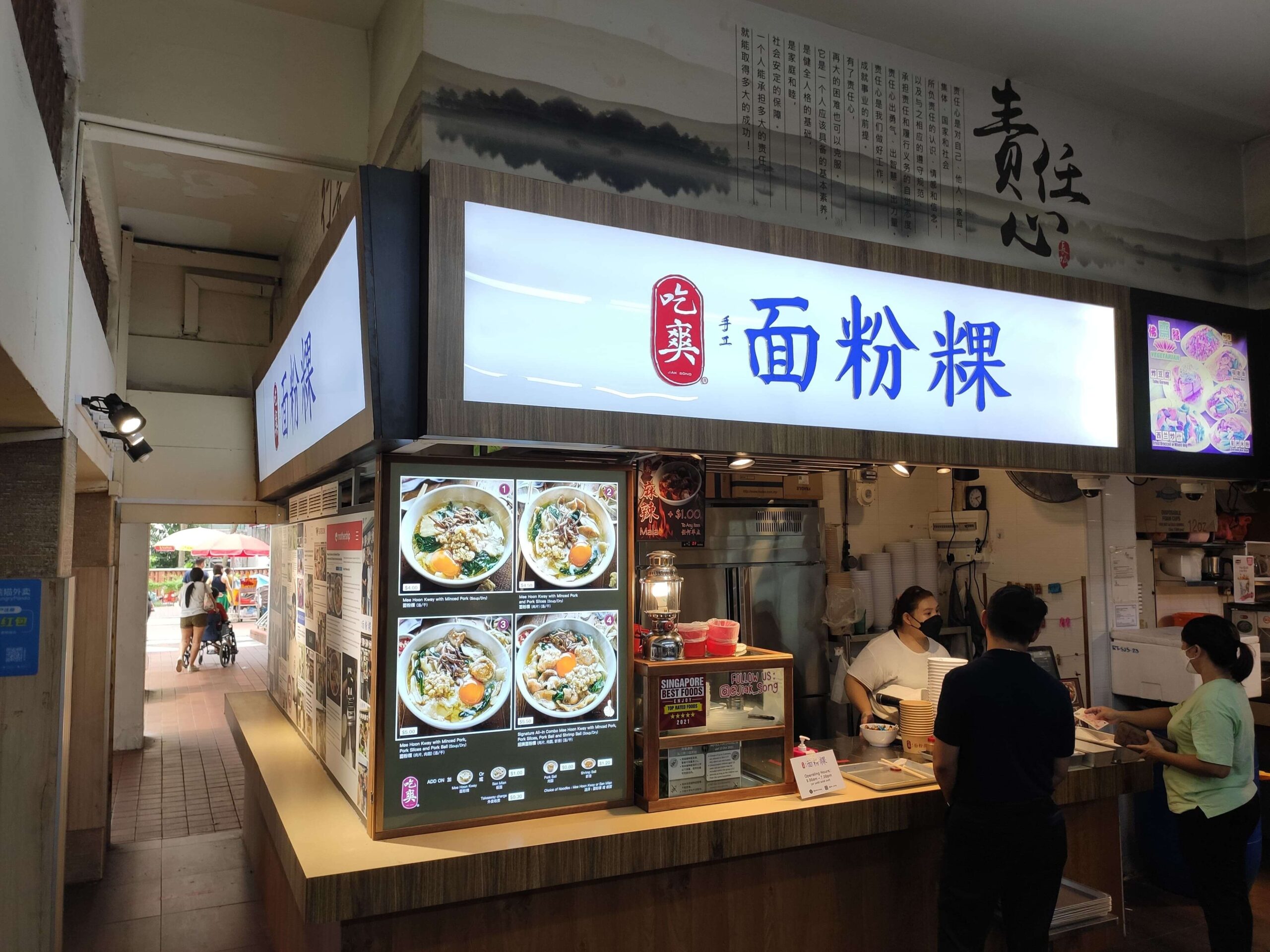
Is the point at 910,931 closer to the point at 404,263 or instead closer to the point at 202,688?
the point at 404,263

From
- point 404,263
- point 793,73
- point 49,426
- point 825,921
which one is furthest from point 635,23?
point 825,921

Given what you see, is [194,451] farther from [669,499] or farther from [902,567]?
[902,567]

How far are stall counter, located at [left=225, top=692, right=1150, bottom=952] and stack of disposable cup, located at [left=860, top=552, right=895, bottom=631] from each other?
115 inches

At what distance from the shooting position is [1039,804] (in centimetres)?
292

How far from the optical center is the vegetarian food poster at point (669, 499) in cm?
498

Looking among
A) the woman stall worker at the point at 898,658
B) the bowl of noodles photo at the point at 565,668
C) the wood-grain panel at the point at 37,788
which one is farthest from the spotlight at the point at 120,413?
the woman stall worker at the point at 898,658

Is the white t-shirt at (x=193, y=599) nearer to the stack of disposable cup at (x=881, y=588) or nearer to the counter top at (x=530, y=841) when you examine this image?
the stack of disposable cup at (x=881, y=588)

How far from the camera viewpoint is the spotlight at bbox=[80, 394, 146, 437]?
382 centimetres

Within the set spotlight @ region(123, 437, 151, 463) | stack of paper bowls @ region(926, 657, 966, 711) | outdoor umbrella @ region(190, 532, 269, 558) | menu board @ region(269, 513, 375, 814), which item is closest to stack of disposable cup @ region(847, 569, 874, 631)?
stack of paper bowls @ region(926, 657, 966, 711)

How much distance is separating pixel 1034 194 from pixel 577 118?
7.80 feet

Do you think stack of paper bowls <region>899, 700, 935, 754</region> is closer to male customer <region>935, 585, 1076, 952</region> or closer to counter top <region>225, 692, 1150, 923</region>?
counter top <region>225, 692, 1150, 923</region>

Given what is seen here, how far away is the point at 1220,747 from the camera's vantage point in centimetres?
352

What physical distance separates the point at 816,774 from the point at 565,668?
1.07 metres

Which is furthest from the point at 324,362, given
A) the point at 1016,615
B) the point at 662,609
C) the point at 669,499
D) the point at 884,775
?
the point at 884,775
